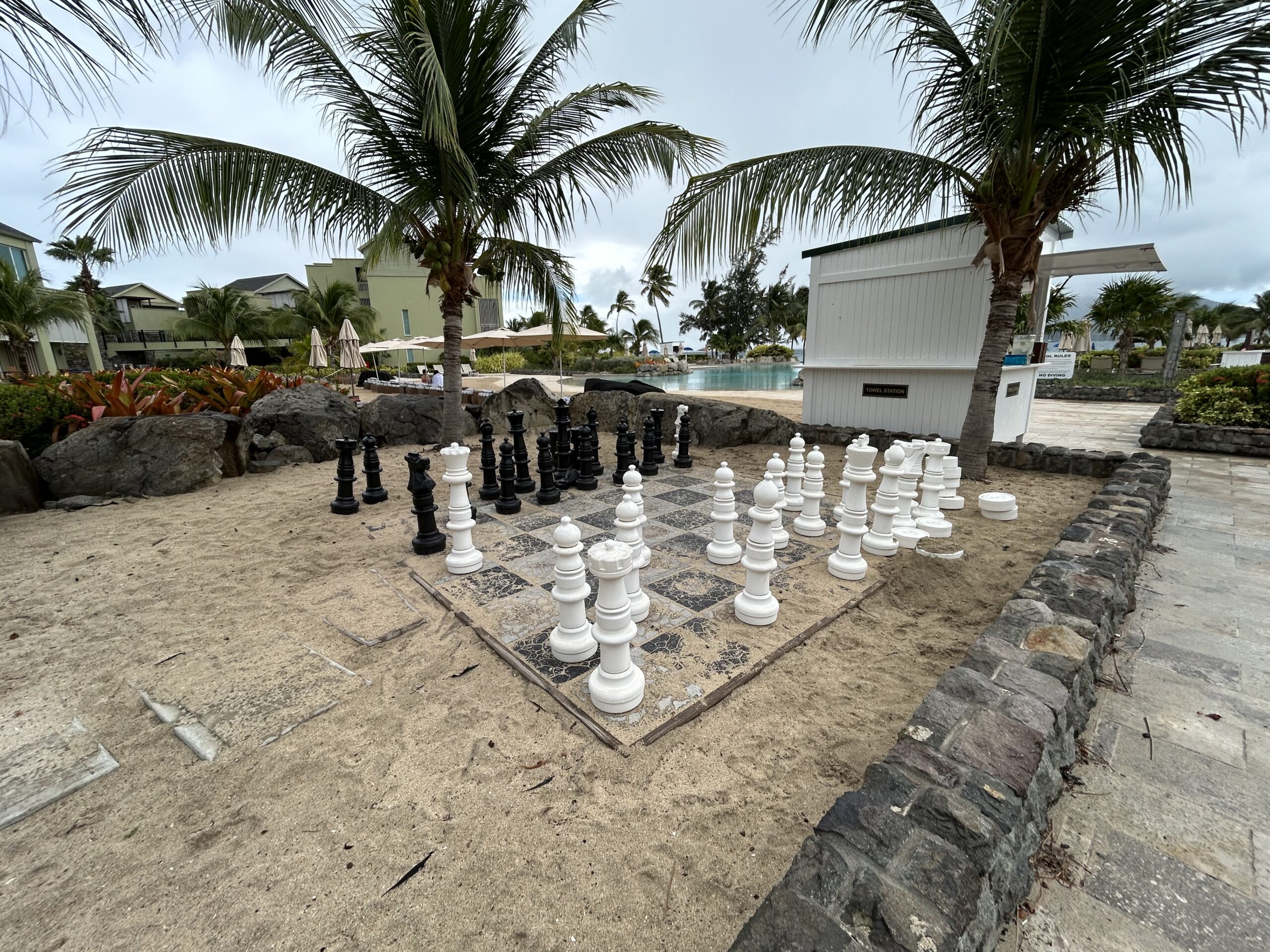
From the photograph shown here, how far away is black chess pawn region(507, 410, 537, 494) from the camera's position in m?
5.01

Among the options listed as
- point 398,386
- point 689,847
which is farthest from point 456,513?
point 398,386

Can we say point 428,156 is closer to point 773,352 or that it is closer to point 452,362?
point 452,362

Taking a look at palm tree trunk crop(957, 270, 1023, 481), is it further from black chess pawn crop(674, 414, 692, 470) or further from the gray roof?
the gray roof

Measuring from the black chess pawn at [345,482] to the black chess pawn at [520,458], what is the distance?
1508 millimetres

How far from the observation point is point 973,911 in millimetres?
1159

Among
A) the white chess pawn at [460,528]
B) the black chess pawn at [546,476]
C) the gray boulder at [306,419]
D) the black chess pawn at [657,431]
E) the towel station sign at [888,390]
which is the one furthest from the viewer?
the towel station sign at [888,390]

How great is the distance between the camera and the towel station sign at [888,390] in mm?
7336

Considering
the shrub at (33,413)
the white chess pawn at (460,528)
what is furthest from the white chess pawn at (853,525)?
the shrub at (33,413)

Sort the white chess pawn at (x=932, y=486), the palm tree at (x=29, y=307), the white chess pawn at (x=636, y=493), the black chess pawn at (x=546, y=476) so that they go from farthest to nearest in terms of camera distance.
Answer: the palm tree at (x=29, y=307), the black chess pawn at (x=546, y=476), the white chess pawn at (x=932, y=486), the white chess pawn at (x=636, y=493)

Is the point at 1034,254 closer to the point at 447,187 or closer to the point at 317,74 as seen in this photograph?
the point at 447,187

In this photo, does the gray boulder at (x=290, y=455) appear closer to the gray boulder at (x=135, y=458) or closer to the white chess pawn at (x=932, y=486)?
the gray boulder at (x=135, y=458)

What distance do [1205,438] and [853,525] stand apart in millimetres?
8777

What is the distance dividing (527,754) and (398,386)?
1895 cm

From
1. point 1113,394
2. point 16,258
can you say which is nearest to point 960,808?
point 1113,394
